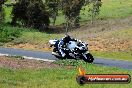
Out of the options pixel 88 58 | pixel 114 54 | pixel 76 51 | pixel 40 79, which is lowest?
pixel 114 54

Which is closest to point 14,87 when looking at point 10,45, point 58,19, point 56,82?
point 56,82

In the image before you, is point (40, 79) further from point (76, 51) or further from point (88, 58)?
point (76, 51)

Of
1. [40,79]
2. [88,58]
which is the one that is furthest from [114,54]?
[40,79]

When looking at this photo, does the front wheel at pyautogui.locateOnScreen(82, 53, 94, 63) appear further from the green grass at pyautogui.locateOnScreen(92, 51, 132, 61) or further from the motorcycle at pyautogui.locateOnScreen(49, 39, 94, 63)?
the green grass at pyautogui.locateOnScreen(92, 51, 132, 61)

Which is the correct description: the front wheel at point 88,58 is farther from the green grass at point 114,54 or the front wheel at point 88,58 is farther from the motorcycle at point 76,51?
the green grass at point 114,54

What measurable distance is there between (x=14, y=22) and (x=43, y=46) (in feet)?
179

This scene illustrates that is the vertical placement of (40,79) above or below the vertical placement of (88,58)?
above

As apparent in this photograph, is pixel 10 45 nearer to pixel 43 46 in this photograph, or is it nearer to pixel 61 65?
pixel 43 46

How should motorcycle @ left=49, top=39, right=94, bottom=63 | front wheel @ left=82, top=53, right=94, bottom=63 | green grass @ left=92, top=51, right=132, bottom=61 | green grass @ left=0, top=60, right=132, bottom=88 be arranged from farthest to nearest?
1. green grass @ left=92, top=51, right=132, bottom=61
2. motorcycle @ left=49, top=39, right=94, bottom=63
3. front wheel @ left=82, top=53, right=94, bottom=63
4. green grass @ left=0, top=60, right=132, bottom=88

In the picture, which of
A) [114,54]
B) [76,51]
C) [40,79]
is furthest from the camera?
[114,54]

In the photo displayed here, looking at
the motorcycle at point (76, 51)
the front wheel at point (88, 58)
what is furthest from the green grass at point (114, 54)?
the front wheel at point (88, 58)

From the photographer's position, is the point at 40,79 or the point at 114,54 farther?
the point at 114,54

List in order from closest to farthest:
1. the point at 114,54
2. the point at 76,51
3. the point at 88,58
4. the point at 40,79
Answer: the point at 40,79
the point at 88,58
the point at 76,51
the point at 114,54

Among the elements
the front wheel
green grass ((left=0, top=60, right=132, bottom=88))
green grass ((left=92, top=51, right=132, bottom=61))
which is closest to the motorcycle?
the front wheel
